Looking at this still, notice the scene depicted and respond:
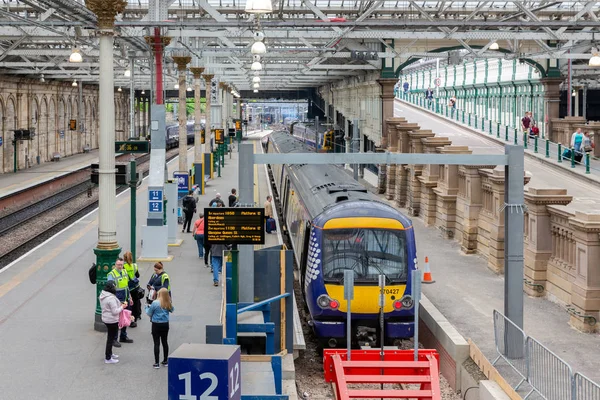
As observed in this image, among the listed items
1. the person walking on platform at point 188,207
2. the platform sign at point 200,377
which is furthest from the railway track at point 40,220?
the platform sign at point 200,377

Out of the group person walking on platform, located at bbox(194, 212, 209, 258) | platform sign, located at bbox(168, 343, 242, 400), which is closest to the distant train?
person walking on platform, located at bbox(194, 212, 209, 258)

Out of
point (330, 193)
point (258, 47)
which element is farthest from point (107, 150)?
point (258, 47)

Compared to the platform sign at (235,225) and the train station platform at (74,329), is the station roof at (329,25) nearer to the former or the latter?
the train station platform at (74,329)

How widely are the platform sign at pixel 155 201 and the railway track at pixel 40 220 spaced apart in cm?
129

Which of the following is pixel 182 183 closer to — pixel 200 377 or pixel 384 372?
pixel 384 372

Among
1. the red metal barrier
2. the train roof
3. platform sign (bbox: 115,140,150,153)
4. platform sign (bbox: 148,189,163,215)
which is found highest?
platform sign (bbox: 115,140,150,153)

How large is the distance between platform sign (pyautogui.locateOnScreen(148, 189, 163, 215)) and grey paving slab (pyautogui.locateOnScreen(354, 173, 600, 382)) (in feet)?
23.0

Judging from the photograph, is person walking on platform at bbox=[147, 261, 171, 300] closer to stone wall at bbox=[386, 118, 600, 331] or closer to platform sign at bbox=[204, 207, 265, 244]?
platform sign at bbox=[204, 207, 265, 244]

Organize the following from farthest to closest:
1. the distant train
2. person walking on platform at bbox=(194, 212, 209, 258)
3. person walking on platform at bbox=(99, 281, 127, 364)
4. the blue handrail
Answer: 1. person walking on platform at bbox=(194, 212, 209, 258)
2. the distant train
3. person walking on platform at bbox=(99, 281, 127, 364)
4. the blue handrail

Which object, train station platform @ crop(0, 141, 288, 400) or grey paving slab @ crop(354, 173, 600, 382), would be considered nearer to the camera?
train station platform @ crop(0, 141, 288, 400)

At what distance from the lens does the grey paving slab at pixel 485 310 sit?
1520 centimetres

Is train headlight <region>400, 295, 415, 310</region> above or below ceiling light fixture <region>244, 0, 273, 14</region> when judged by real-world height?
below

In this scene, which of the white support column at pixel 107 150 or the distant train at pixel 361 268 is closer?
the white support column at pixel 107 150

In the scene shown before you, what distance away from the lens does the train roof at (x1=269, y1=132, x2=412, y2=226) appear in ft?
55.2
